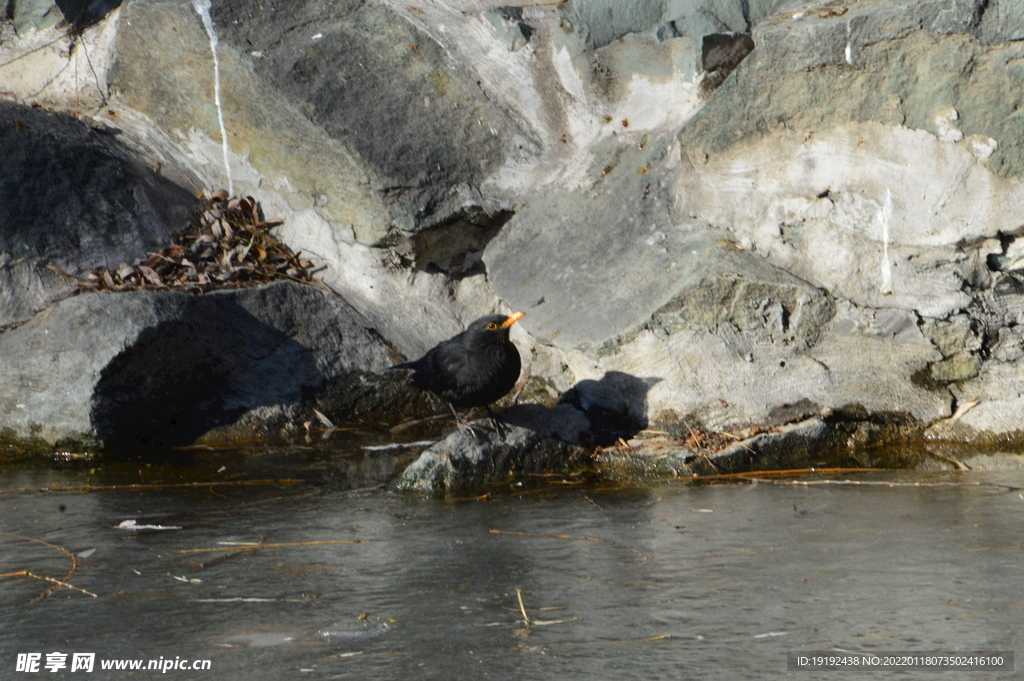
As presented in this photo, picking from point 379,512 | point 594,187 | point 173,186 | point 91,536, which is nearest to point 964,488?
point 379,512

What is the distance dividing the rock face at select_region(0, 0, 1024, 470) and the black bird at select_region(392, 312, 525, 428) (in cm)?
42

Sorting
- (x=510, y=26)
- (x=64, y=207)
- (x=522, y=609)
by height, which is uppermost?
(x=510, y=26)

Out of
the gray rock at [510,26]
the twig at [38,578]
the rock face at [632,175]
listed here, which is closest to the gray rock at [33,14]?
the rock face at [632,175]

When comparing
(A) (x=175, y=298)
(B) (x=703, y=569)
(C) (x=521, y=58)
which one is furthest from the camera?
(C) (x=521, y=58)

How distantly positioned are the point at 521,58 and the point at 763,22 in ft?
5.49

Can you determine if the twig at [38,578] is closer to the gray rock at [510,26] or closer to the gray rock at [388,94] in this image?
the gray rock at [388,94]

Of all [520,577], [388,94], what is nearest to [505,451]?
[520,577]

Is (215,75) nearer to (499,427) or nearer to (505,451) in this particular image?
(499,427)

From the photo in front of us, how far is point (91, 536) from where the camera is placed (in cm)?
352

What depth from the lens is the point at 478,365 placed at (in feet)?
15.9

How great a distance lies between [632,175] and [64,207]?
370 cm

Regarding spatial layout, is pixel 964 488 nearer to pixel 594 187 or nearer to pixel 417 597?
pixel 417 597

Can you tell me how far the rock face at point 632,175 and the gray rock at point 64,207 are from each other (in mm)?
46

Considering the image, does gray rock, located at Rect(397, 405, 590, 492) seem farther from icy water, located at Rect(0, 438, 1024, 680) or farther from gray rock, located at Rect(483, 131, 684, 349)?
gray rock, located at Rect(483, 131, 684, 349)
